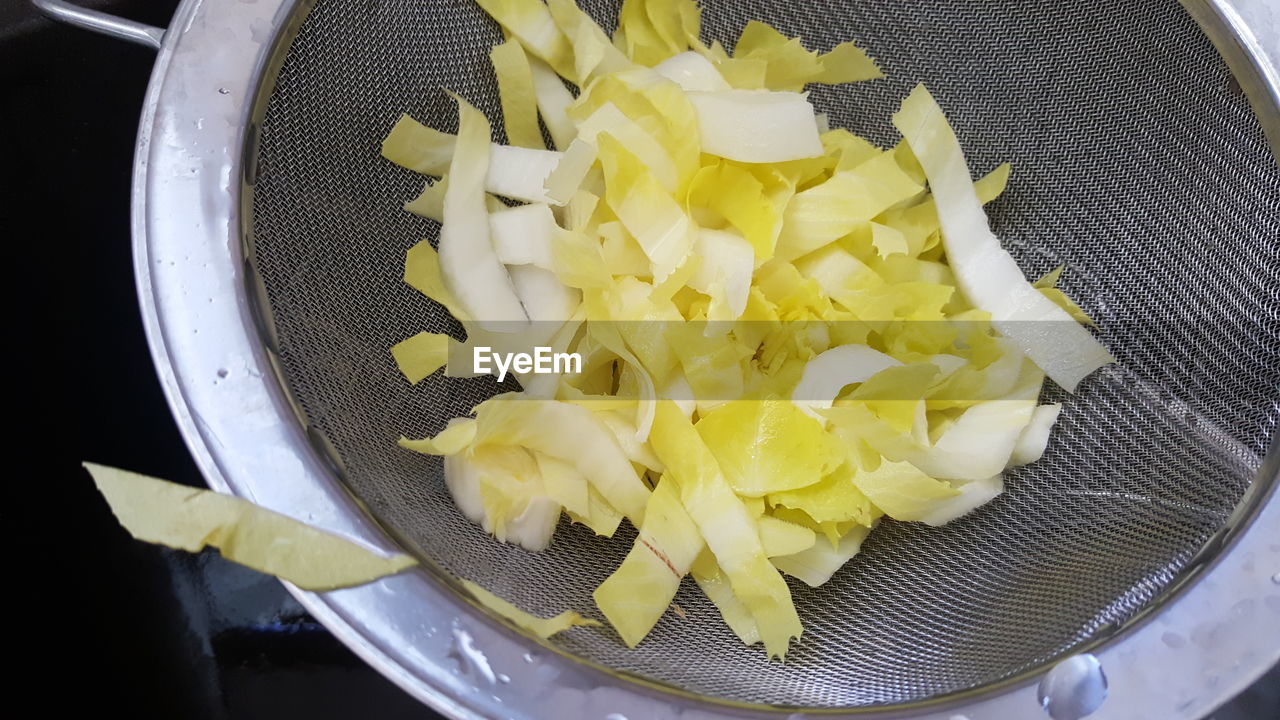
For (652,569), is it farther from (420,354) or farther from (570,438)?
(420,354)

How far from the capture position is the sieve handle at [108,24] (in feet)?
3.01

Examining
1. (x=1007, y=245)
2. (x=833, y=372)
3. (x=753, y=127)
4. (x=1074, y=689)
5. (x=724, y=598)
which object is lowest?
(x=724, y=598)

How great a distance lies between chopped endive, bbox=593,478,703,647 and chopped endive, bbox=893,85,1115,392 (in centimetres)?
49

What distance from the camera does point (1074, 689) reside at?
2.64 feet

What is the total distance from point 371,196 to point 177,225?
248 millimetres

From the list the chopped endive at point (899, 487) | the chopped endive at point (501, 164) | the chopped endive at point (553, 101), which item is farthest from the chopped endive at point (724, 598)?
the chopped endive at point (553, 101)

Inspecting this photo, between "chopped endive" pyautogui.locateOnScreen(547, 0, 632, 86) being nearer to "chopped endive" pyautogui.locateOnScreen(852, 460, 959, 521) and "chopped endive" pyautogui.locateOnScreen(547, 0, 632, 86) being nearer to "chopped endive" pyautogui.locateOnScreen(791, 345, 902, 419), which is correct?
"chopped endive" pyautogui.locateOnScreen(791, 345, 902, 419)

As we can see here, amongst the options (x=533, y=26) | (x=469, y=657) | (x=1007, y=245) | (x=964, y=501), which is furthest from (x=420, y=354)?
(x=1007, y=245)

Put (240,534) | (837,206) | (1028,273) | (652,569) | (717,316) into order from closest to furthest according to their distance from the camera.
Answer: (240,534) < (652,569) < (717,316) < (837,206) < (1028,273)

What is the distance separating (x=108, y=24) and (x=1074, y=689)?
1143 millimetres

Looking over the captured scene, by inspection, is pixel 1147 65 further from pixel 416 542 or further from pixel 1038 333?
pixel 416 542

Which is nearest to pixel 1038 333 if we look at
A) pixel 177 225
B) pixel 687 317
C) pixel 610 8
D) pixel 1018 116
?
pixel 1018 116

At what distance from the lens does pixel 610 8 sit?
1256 mm

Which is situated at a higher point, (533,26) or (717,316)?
(533,26)
